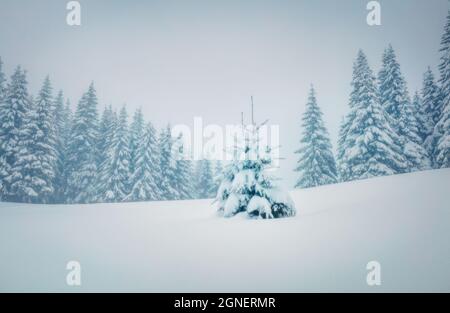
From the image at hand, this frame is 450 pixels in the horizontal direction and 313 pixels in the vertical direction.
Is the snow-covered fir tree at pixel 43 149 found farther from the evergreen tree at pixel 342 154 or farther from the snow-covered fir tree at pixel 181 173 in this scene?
the evergreen tree at pixel 342 154

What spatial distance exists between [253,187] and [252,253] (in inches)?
173

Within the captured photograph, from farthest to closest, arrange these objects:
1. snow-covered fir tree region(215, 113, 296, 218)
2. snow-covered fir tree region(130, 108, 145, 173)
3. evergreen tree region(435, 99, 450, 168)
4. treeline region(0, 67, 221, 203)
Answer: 1. snow-covered fir tree region(130, 108, 145, 173)
2. treeline region(0, 67, 221, 203)
3. evergreen tree region(435, 99, 450, 168)
4. snow-covered fir tree region(215, 113, 296, 218)

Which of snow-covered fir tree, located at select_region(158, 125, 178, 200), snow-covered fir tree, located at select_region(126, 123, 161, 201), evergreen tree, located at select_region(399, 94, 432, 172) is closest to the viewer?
evergreen tree, located at select_region(399, 94, 432, 172)

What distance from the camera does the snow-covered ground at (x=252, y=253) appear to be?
504cm

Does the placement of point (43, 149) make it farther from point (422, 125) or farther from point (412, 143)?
point (422, 125)

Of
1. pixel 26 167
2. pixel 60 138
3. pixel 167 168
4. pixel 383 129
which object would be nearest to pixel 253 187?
pixel 383 129

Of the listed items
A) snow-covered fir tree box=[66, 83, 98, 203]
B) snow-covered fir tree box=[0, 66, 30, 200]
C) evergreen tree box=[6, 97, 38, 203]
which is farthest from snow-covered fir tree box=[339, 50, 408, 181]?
snow-covered fir tree box=[0, 66, 30, 200]

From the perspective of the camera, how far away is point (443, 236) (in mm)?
6375

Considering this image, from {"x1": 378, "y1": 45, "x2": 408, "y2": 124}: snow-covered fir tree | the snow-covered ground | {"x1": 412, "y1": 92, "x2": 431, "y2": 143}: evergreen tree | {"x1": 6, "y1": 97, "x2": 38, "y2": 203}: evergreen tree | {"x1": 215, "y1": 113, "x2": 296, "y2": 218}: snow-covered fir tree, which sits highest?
{"x1": 378, "y1": 45, "x2": 408, "y2": 124}: snow-covered fir tree

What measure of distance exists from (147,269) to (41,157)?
30.9 meters

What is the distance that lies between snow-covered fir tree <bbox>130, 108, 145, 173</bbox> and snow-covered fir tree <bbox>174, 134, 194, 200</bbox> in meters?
5.69

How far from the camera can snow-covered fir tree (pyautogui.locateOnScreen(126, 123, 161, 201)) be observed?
3400 centimetres

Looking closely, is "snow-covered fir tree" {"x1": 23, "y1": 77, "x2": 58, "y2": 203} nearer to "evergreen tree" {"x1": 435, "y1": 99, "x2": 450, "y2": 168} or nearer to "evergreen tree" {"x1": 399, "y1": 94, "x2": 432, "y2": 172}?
"evergreen tree" {"x1": 399, "y1": 94, "x2": 432, "y2": 172}
